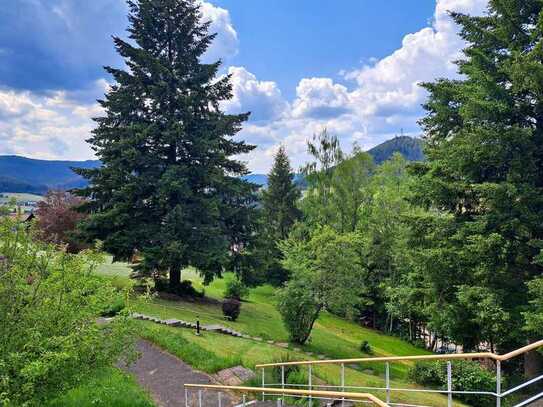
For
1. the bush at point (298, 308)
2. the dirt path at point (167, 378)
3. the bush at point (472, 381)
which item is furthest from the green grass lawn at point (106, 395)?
the bush at point (472, 381)

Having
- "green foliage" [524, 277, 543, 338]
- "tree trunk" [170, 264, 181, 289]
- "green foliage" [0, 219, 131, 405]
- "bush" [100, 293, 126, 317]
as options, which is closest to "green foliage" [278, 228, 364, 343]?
"tree trunk" [170, 264, 181, 289]

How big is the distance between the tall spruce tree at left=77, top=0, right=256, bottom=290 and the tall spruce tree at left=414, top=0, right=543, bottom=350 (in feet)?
34.3

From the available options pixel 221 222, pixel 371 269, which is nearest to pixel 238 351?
pixel 221 222

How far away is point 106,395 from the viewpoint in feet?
29.7

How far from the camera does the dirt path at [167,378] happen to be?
404 inches

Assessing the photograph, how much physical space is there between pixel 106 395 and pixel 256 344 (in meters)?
7.64

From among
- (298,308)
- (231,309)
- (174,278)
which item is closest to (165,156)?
(174,278)

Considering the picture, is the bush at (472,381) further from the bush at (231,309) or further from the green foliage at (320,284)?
the bush at (231,309)

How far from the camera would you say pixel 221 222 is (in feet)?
77.2

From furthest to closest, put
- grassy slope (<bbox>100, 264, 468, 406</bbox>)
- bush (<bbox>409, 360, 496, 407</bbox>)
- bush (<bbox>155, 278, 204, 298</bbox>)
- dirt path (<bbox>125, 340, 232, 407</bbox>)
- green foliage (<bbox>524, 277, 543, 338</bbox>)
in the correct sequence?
bush (<bbox>155, 278, 204, 298</bbox>)
bush (<bbox>409, 360, 496, 407</bbox>)
grassy slope (<bbox>100, 264, 468, 406</bbox>)
green foliage (<bbox>524, 277, 543, 338</bbox>)
dirt path (<bbox>125, 340, 232, 407</bbox>)

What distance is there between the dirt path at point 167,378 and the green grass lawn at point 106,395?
613mm

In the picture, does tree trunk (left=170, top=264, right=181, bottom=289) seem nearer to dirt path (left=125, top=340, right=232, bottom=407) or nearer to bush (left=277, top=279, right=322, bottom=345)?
bush (left=277, top=279, right=322, bottom=345)

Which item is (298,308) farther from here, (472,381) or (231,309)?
(472,381)

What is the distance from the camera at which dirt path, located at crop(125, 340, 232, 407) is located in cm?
1026
